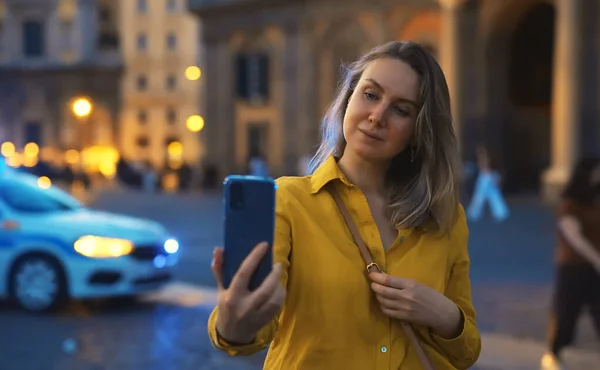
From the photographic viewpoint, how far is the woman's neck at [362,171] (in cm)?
227

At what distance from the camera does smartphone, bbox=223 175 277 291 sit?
5.51 ft

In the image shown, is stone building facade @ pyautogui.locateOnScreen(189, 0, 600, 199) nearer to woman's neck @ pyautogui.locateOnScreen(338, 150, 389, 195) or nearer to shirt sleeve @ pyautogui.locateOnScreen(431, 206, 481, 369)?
shirt sleeve @ pyautogui.locateOnScreen(431, 206, 481, 369)

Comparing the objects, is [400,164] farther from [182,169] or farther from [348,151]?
[182,169]

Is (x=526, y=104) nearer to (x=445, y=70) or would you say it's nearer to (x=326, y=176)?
(x=445, y=70)

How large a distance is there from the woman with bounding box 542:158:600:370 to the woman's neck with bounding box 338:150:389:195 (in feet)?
14.2

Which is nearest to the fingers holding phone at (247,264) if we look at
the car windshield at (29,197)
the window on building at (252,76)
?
the car windshield at (29,197)

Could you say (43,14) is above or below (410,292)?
above

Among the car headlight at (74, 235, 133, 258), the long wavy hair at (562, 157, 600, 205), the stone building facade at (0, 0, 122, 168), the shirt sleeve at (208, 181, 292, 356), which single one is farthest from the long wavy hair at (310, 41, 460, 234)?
the stone building facade at (0, 0, 122, 168)

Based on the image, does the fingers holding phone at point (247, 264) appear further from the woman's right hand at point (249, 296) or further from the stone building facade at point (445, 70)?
the stone building facade at point (445, 70)

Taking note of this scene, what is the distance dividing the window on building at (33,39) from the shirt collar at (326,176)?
68557 mm

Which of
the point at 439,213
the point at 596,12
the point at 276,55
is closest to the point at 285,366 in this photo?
the point at 439,213

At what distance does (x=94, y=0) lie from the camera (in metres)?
69.8

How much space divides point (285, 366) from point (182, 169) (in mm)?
40088

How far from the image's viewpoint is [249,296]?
1655 mm
